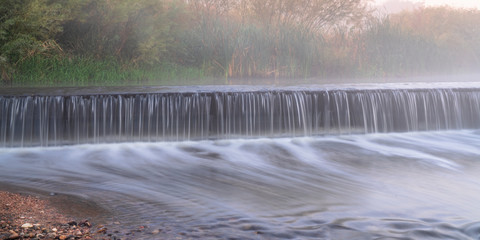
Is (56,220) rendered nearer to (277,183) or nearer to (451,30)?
(277,183)

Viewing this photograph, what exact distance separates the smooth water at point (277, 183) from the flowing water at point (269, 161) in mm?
23

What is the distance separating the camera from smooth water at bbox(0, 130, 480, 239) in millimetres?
5152

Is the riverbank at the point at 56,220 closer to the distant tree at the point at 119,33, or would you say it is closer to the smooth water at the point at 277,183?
the smooth water at the point at 277,183

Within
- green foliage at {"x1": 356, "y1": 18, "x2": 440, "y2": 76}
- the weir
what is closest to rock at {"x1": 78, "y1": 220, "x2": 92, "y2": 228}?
the weir

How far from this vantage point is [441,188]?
23.3 ft

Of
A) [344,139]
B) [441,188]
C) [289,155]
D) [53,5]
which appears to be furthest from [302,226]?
[53,5]

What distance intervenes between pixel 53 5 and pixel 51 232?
12492 millimetres

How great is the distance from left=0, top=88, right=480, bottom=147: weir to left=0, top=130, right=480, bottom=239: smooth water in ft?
1.22

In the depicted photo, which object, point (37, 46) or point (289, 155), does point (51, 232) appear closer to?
point (289, 155)

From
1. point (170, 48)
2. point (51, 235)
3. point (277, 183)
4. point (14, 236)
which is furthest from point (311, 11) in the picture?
point (14, 236)

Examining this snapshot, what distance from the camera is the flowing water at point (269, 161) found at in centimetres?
538

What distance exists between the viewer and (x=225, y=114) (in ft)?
35.4

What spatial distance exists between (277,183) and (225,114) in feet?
12.7

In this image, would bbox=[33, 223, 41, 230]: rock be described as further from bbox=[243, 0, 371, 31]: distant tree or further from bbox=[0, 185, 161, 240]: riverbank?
bbox=[243, 0, 371, 31]: distant tree
